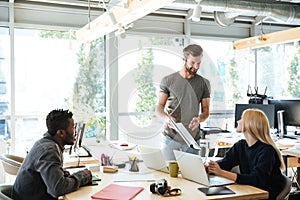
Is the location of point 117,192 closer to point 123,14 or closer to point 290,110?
point 123,14

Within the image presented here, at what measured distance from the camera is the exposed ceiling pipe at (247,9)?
466cm

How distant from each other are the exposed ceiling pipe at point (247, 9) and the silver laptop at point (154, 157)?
256cm

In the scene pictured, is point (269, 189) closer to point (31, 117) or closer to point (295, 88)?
point (31, 117)

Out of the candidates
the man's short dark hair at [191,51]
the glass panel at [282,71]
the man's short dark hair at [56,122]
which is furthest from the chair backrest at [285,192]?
the glass panel at [282,71]

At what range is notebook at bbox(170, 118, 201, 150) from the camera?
241cm

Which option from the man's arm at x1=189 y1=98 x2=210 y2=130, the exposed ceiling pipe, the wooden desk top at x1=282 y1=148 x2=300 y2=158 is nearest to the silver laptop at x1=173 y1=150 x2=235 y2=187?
the man's arm at x1=189 y1=98 x2=210 y2=130

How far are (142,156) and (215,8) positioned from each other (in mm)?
2872

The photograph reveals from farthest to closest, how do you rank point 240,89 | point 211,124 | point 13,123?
point 240,89
point 211,124
point 13,123

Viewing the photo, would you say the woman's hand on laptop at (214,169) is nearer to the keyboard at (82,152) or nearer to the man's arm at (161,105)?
the man's arm at (161,105)

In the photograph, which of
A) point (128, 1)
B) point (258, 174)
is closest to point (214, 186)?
point (258, 174)

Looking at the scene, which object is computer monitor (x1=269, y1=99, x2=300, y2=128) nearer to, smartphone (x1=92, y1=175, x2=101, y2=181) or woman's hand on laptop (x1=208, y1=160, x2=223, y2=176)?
woman's hand on laptop (x1=208, y1=160, x2=223, y2=176)

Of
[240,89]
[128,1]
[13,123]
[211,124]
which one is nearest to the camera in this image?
[128,1]

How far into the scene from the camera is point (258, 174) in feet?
7.02

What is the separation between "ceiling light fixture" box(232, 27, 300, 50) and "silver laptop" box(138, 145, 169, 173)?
10.8 ft
